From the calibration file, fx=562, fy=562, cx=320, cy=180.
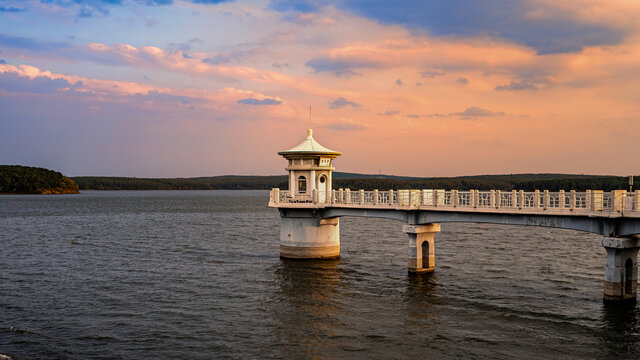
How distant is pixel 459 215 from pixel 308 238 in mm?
11011

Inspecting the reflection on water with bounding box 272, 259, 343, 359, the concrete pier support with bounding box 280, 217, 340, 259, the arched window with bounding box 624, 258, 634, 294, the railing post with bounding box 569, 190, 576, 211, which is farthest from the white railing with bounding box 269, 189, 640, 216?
the reflection on water with bounding box 272, 259, 343, 359

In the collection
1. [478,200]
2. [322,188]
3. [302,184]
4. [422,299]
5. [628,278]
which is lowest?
[422,299]

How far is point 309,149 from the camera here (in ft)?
121

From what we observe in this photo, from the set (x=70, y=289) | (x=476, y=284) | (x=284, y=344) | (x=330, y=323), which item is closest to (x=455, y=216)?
(x=476, y=284)

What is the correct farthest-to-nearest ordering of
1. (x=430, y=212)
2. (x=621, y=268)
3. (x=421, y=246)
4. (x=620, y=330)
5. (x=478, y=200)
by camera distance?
(x=421, y=246), (x=430, y=212), (x=478, y=200), (x=621, y=268), (x=620, y=330)

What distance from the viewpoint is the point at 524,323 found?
2267 centimetres

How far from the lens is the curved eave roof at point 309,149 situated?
119ft

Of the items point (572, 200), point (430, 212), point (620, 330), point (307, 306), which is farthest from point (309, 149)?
point (620, 330)

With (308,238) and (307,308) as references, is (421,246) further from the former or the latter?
(307,308)

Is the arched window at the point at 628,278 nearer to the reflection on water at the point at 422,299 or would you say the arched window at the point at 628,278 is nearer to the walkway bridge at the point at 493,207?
the walkway bridge at the point at 493,207

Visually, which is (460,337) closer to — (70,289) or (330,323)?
(330,323)

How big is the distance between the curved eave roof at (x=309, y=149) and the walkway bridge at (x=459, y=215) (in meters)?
2.59

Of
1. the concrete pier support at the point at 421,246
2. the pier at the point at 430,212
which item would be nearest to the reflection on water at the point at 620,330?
the pier at the point at 430,212

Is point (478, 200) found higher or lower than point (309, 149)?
lower
